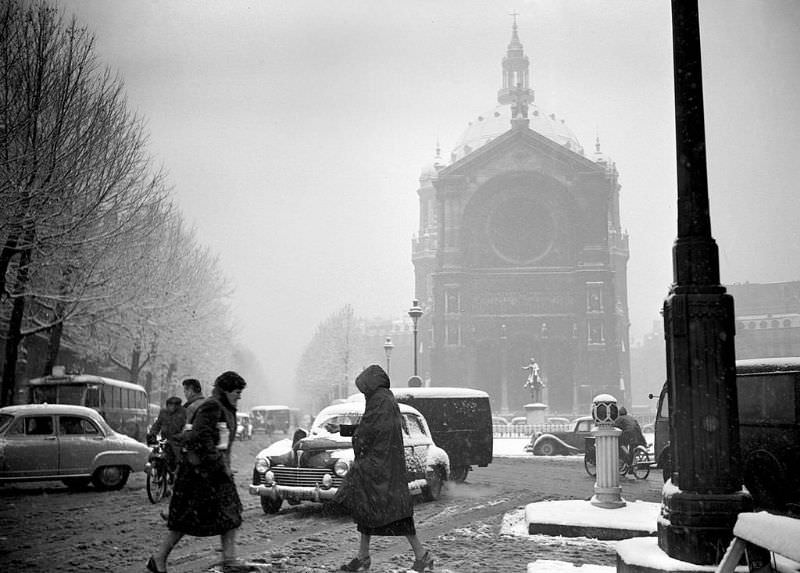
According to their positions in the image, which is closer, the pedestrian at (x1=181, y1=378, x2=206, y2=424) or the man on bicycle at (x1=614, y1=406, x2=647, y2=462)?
the pedestrian at (x1=181, y1=378, x2=206, y2=424)

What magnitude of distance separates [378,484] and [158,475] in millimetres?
8251

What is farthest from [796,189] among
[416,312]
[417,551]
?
[417,551]

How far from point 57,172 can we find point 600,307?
45385 millimetres

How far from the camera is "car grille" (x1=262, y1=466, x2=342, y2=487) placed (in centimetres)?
1196

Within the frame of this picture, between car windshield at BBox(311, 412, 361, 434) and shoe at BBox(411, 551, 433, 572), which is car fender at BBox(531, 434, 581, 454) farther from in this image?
shoe at BBox(411, 551, 433, 572)

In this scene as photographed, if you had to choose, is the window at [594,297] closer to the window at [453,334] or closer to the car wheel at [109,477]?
the window at [453,334]

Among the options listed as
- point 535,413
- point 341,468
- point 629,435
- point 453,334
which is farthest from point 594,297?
point 341,468

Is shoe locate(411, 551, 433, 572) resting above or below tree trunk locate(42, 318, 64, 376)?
below

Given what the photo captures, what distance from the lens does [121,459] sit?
1675cm

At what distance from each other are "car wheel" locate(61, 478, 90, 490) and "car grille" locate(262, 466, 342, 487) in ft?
20.4

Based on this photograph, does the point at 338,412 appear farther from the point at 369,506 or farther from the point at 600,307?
the point at 600,307

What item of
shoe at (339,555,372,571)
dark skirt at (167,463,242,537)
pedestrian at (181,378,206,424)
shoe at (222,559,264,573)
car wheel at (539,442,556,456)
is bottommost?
car wheel at (539,442,556,456)

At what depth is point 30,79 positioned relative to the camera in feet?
63.8

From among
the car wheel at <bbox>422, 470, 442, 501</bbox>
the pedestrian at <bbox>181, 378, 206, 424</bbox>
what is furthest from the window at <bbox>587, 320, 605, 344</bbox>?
the pedestrian at <bbox>181, 378, 206, 424</bbox>
